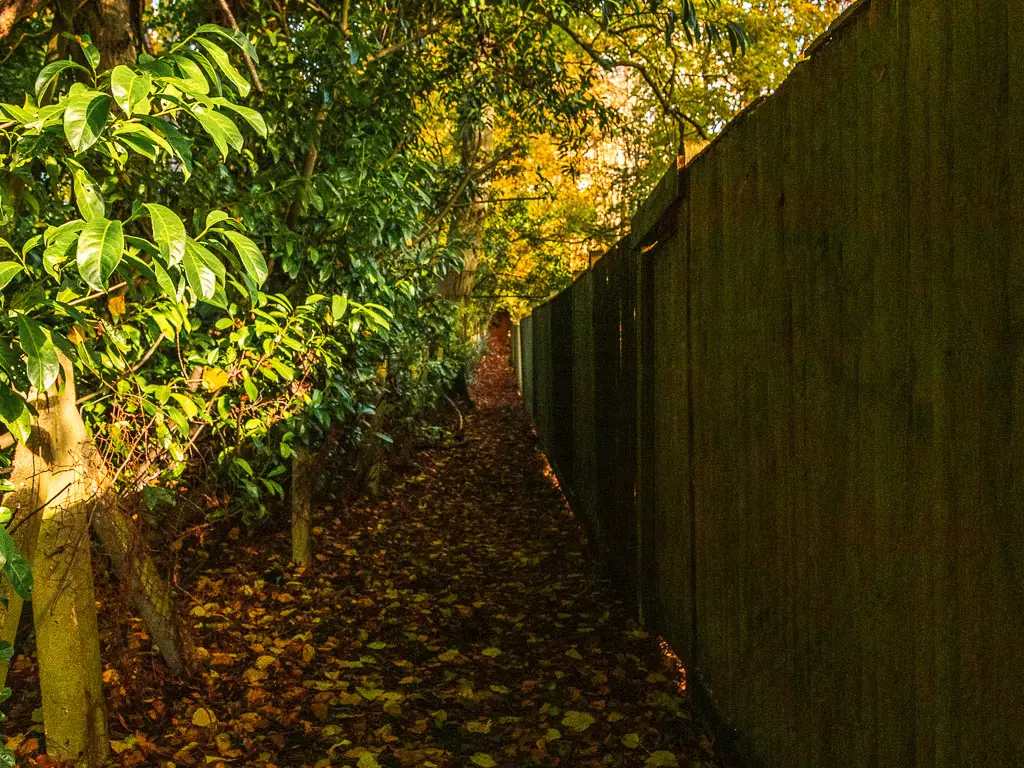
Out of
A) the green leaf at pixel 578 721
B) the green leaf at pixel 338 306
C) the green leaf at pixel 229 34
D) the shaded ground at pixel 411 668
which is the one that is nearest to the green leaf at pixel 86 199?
the green leaf at pixel 229 34

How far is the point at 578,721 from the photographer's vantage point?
3.50m

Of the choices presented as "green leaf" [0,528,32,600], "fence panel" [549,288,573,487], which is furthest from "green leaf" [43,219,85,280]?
"fence panel" [549,288,573,487]

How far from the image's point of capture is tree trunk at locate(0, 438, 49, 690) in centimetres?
298

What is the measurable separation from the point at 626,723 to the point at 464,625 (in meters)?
1.61

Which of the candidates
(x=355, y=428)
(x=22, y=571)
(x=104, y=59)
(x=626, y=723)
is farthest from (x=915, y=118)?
(x=355, y=428)

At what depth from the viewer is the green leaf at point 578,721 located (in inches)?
136

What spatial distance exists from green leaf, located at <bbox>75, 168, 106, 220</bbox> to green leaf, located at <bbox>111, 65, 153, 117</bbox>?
0.24 meters

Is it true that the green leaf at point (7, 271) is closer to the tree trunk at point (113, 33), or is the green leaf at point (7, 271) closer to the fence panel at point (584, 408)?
the tree trunk at point (113, 33)

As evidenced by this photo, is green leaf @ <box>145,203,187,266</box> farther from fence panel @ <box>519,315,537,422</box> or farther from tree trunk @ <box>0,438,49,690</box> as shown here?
fence panel @ <box>519,315,537,422</box>

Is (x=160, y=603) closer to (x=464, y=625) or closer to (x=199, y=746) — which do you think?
(x=199, y=746)

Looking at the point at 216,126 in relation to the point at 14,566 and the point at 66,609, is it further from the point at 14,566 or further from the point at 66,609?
the point at 66,609

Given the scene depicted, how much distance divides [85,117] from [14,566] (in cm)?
99

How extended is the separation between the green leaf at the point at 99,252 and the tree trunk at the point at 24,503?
1.64 meters

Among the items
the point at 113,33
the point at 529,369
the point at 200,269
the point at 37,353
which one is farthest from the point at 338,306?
the point at 529,369
